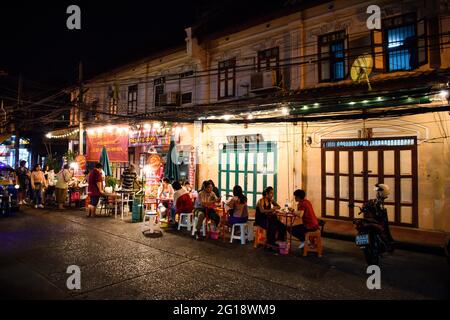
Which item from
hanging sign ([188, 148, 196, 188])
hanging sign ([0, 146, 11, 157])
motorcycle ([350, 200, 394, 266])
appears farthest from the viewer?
hanging sign ([0, 146, 11, 157])

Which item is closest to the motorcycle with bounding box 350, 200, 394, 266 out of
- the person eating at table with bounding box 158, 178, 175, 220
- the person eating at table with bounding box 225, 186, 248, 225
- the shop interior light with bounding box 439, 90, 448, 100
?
the person eating at table with bounding box 225, 186, 248, 225

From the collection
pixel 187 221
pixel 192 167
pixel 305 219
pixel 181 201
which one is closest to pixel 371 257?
pixel 305 219

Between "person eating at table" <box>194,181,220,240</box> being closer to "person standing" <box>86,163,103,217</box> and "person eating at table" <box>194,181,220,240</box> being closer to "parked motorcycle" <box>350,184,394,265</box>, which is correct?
"parked motorcycle" <box>350,184,394,265</box>

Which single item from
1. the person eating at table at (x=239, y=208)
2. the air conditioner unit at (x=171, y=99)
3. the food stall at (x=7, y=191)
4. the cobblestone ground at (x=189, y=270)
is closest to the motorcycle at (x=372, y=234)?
the cobblestone ground at (x=189, y=270)

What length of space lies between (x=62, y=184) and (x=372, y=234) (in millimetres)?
13264

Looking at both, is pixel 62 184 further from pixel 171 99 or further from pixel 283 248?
pixel 283 248

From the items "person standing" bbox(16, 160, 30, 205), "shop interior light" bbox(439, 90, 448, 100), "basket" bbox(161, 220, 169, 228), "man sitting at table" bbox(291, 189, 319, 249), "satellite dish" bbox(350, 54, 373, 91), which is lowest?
"basket" bbox(161, 220, 169, 228)

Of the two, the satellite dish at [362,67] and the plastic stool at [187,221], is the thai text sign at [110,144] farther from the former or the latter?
the satellite dish at [362,67]

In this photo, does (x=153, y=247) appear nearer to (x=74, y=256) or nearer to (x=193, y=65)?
(x=74, y=256)

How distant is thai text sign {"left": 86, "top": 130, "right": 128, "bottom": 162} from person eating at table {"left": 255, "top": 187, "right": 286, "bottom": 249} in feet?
33.4

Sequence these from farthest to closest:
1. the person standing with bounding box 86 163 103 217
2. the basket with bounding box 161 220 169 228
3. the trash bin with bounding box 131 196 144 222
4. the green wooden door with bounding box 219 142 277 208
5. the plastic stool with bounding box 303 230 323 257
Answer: the green wooden door with bounding box 219 142 277 208, the person standing with bounding box 86 163 103 217, the trash bin with bounding box 131 196 144 222, the basket with bounding box 161 220 169 228, the plastic stool with bounding box 303 230 323 257

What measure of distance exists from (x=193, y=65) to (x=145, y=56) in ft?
12.4

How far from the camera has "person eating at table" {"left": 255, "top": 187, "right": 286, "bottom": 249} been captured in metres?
8.01

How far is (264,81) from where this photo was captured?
12273mm
